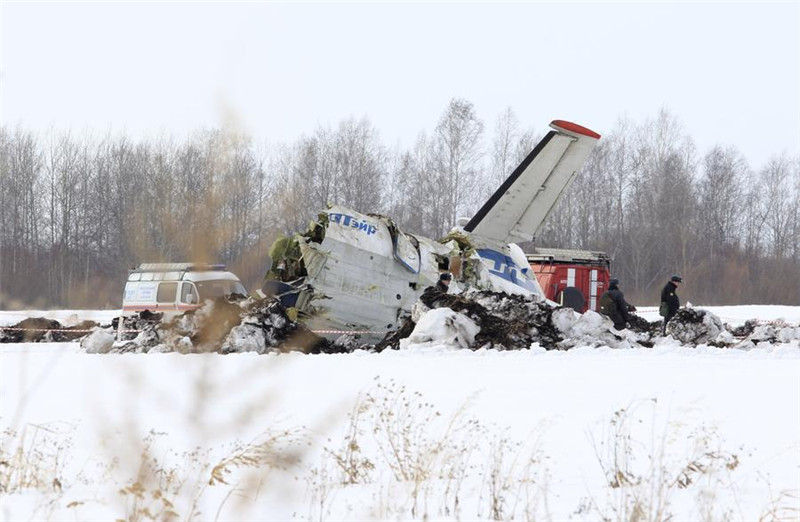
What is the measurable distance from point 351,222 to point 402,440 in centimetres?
935

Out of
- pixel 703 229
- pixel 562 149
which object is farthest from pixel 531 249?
pixel 562 149

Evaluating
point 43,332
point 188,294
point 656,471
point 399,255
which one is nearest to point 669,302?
point 399,255

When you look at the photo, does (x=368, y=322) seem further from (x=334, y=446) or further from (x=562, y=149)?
(x=334, y=446)

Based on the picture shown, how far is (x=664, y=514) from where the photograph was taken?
235 inches

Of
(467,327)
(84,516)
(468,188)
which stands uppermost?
(468,188)

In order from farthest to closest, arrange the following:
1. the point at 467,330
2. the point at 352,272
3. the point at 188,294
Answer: the point at 188,294
the point at 352,272
the point at 467,330

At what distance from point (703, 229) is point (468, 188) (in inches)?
750

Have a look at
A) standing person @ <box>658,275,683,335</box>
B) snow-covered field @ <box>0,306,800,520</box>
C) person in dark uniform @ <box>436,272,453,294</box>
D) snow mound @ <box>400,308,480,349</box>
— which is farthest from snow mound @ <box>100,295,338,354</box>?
standing person @ <box>658,275,683,335</box>

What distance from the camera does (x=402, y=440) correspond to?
8086 millimetres

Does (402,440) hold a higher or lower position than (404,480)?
higher

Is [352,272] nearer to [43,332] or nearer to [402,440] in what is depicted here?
[402,440]

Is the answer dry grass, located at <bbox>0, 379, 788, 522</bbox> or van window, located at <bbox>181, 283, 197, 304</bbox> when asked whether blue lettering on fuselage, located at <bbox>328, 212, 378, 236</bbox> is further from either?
dry grass, located at <bbox>0, 379, 788, 522</bbox>

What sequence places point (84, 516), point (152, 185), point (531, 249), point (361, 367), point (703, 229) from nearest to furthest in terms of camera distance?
1. point (152, 185)
2. point (84, 516)
3. point (361, 367)
4. point (531, 249)
5. point (703, 229)

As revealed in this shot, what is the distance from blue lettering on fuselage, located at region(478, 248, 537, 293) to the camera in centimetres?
1956
